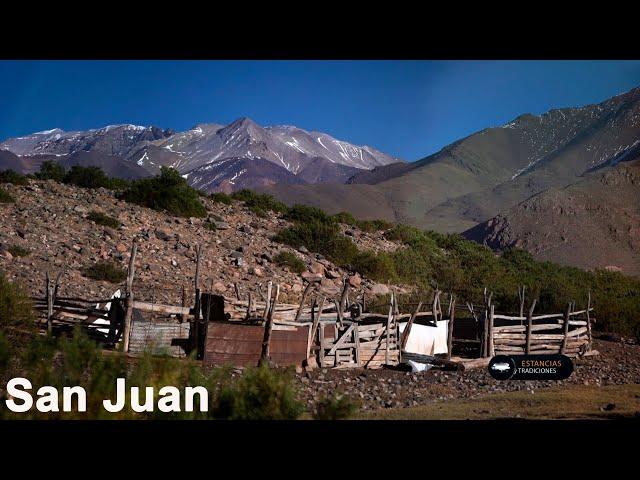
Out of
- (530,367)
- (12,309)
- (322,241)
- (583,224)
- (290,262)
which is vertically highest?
(583,224)

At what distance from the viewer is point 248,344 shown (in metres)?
10.5

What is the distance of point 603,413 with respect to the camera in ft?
25.0

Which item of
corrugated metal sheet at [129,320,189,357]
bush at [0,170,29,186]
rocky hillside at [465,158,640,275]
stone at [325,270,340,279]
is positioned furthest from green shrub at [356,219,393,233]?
corrugated metal sheet at [129,320,189,357]

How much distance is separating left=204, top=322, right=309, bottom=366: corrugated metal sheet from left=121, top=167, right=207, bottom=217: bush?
41.4 feet

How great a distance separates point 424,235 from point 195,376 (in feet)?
78.3

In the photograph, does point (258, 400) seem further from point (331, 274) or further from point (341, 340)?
point (331, 274)

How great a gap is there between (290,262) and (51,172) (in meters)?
10.3

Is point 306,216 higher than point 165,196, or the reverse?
point 165,196

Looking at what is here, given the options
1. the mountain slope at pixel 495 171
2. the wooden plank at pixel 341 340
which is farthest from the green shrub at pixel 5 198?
the mountain slope at pixel 495 171

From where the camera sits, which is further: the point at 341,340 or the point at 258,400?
the point at 341,340

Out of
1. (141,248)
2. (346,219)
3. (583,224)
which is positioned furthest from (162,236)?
(583,224)
